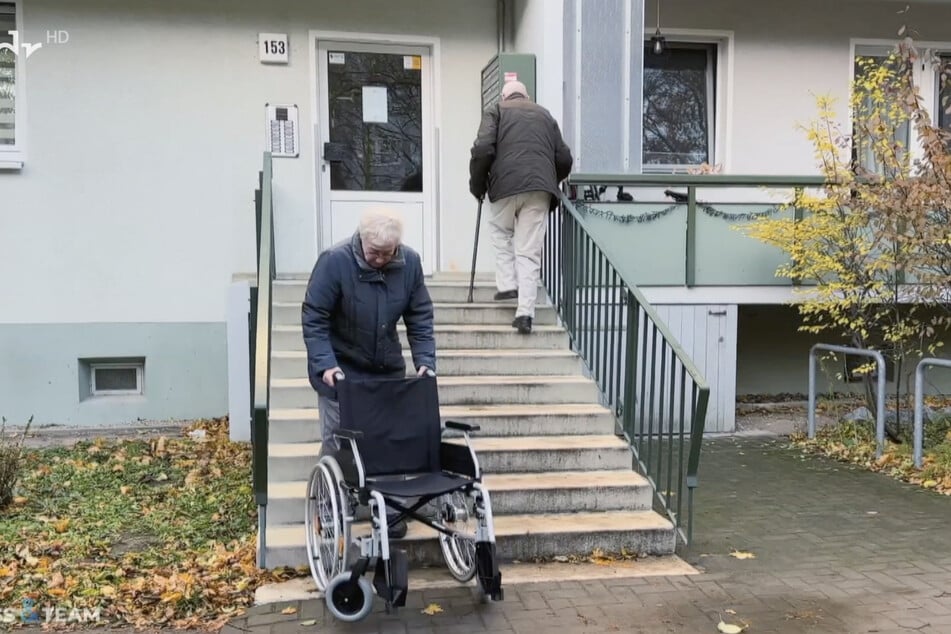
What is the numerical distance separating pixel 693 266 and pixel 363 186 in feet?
10.6

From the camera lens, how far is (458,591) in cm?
366

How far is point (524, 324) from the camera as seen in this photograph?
5.53 metres

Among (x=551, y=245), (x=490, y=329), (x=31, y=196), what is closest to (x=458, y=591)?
(x=490, y=329)

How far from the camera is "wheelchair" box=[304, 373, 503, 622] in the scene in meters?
3.18

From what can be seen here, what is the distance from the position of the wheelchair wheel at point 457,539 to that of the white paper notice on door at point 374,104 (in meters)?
4.69

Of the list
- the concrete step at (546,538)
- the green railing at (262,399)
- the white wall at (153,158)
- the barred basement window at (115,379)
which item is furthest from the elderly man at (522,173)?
the barred basement window at (115,379)

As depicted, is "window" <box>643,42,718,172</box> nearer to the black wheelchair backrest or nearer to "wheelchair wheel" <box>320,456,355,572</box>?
the black wheelchair backrest

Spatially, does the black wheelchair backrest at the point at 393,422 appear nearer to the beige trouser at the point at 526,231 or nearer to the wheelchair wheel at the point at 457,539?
the wheelchair wheel at the point at 457,539

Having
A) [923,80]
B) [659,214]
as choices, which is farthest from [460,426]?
[923,80]

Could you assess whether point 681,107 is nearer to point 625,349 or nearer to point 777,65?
point 777,65

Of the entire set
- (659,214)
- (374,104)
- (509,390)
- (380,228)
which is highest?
(374,104)

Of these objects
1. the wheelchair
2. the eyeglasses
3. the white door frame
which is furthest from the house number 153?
the wheelchair

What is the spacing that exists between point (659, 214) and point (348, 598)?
4717 mm

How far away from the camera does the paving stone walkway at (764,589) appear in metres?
3.34
